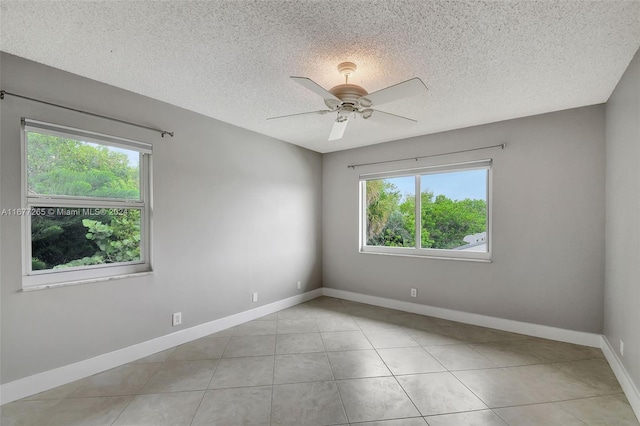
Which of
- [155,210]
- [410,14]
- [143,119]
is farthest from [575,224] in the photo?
[143,119]

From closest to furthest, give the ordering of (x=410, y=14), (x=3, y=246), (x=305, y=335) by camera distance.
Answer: (x=410, y=14)
(x=3, y=246)
(x=305, y=335)

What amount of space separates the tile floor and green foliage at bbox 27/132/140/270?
3.31ft

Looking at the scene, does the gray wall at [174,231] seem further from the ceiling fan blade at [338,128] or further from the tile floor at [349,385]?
the ceiling fan blade at [338,128]

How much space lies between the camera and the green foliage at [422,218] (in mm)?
3625

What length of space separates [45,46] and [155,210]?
142cm

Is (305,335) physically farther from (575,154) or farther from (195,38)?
(575,154)

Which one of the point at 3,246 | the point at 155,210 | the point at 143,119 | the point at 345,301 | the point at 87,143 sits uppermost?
the point at 143,119

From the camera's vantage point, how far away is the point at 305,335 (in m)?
3.13

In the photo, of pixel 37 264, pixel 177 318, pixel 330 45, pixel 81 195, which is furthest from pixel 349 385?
pixel 81 195

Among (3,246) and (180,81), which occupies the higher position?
(180,81)

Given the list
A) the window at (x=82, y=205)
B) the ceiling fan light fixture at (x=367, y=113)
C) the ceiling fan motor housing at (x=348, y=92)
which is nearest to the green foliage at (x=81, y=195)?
the window at (x=82, y=205)

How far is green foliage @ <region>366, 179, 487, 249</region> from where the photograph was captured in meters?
3.62

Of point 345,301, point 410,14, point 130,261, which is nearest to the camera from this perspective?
point 410,14

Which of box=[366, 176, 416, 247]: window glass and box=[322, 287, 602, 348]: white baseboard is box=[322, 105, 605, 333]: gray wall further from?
box=[366, 176, 416, 247]: window glass
